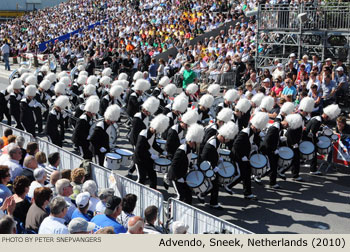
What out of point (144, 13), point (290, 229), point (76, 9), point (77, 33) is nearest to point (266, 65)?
point (290, 229)

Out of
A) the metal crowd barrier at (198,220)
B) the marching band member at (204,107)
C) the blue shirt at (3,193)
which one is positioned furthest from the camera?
the marching band member at (204,107)

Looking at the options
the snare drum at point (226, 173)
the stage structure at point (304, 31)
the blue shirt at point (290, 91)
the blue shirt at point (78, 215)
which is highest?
the stage structure at point (304, 31)

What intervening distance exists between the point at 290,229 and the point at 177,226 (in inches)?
141

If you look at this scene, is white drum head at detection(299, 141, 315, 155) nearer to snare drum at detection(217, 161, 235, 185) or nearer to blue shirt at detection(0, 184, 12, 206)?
snare drum at detection(217, 161, 235, 185)

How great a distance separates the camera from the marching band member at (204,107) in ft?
38.9

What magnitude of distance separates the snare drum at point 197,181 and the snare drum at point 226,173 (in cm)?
57

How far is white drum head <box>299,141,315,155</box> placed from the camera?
1030 cm

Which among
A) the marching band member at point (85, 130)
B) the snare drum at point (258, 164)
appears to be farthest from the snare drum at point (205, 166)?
the marching band member at point (85, 130)

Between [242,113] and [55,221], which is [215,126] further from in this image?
[55,221]

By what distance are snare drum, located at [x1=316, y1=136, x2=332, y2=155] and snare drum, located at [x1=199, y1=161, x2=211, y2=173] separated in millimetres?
3402

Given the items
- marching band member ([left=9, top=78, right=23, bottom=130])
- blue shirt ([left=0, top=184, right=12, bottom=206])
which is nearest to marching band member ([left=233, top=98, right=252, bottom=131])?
blue shirt ([left=0, top=184, right=12, bottom=206])

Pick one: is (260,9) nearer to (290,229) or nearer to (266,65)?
(266,65)

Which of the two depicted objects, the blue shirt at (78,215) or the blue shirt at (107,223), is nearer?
the blue shirt at (107,223)

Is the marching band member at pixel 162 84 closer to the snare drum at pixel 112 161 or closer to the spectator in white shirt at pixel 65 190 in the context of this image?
the snare drum at pixel 112 161
